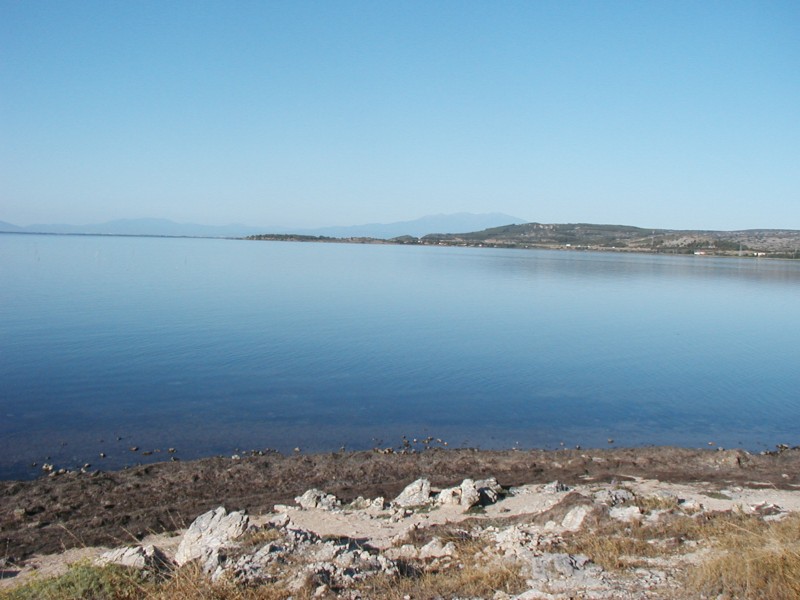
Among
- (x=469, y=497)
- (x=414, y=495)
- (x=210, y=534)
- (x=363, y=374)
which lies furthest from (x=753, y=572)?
(x=363, y=374)

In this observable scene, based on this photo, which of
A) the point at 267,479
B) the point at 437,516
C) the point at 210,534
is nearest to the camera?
the point at 210,534

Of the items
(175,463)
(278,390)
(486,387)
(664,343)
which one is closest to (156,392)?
(278,390)

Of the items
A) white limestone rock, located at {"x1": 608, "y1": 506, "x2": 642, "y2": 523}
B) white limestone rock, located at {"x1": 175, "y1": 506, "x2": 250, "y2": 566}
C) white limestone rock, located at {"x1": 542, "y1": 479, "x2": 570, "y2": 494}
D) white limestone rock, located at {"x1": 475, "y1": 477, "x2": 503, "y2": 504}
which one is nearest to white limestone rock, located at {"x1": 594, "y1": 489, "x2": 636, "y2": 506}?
white limestone rock, located at {"x1": 608, "y1": 506, "x2": 642, "y2": 523}

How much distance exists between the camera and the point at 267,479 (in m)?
13.7

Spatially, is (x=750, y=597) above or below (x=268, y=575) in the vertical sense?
above

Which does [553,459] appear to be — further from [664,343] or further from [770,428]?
[664,343]

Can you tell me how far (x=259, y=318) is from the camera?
34875 millimetres

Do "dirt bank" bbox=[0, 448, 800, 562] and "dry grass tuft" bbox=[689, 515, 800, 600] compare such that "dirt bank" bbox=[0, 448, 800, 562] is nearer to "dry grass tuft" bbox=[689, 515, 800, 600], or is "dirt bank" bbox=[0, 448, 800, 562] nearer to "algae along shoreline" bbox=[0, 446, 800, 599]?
"algae along shoreline" bbox=[0, 446, 800, 599]

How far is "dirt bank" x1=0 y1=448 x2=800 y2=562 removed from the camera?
36.5ft

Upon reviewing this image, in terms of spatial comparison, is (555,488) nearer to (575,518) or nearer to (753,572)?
(575,518)

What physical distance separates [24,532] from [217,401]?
8580 mm

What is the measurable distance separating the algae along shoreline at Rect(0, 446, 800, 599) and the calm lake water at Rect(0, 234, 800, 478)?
198 centimetres

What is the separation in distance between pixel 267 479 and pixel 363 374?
9949 mm

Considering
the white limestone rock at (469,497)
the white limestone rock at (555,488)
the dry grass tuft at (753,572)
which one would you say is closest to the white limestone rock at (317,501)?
the white limestone rock at (469,497)
